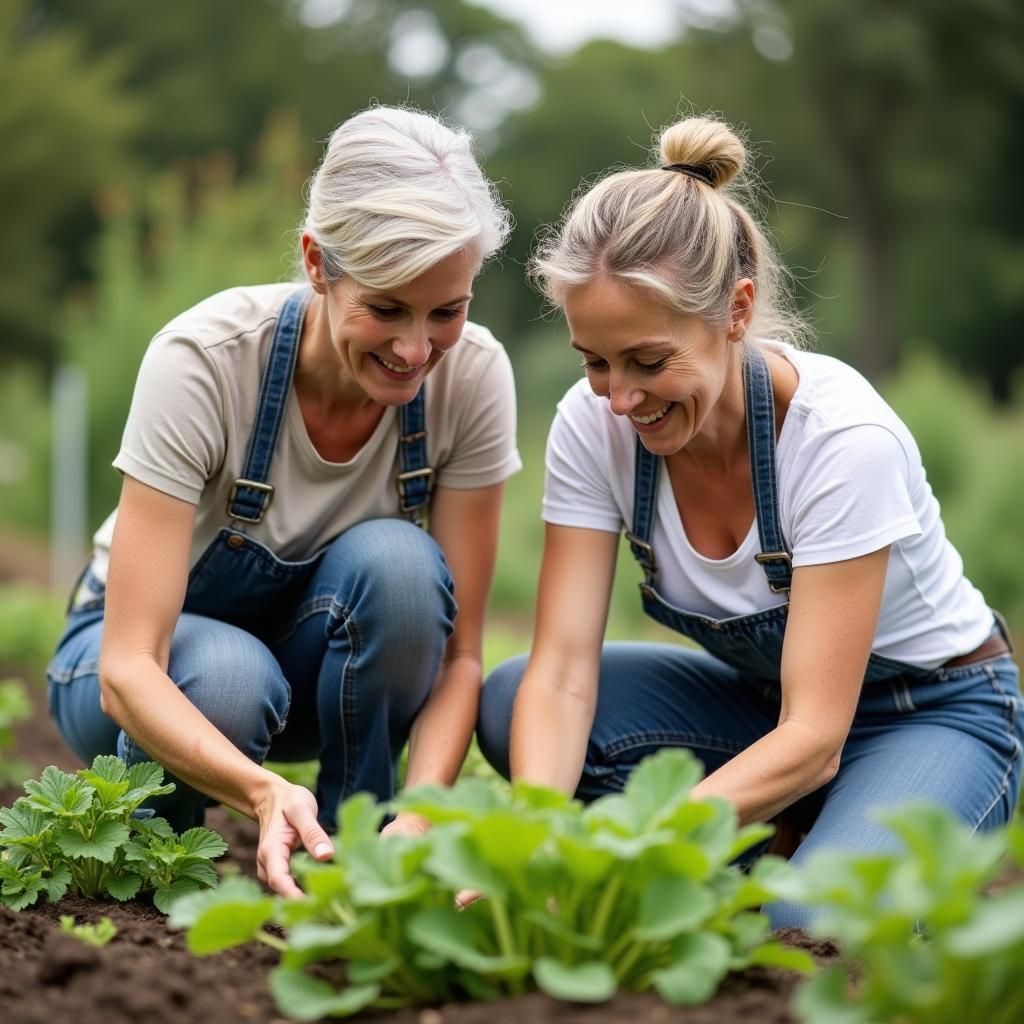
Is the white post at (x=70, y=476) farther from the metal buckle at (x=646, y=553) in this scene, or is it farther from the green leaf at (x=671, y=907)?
the green leaf at (x=671, y=907)

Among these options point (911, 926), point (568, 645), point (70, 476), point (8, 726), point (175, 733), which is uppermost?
point (911, 926)

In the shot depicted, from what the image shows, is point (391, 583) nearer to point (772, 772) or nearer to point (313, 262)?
point (313, 262)

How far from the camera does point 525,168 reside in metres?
32.5

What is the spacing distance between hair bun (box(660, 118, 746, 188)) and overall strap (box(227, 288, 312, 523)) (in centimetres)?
73

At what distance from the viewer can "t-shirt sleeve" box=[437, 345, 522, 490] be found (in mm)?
2604

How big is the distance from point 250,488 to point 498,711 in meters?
0.61

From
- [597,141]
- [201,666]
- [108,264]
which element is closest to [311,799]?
[201,666]

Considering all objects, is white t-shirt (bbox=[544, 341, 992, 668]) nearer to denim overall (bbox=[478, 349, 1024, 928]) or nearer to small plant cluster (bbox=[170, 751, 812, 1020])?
denim overall (bbox=[478, 349, 1024, 928])

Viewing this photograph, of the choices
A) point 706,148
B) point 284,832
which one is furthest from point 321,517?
point 706,148

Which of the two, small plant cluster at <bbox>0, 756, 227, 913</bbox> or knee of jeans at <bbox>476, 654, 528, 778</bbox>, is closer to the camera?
small plant cluster at <bbox>0, 756, 227, 913</bbox>

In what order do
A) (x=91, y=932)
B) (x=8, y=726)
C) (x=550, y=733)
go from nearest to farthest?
(x=91, y=932)
(x=550, y=733)
(x=8, y=726)

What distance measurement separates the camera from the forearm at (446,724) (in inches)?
98.0

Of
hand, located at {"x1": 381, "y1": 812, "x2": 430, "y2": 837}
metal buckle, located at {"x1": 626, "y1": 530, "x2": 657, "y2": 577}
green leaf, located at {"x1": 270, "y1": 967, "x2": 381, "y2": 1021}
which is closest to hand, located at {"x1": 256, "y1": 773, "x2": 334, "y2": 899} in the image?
hand, located at {"x1": 381, "y1": 812, "x2": 430, "y2": 837}

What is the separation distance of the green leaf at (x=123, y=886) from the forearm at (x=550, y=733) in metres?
0.62
